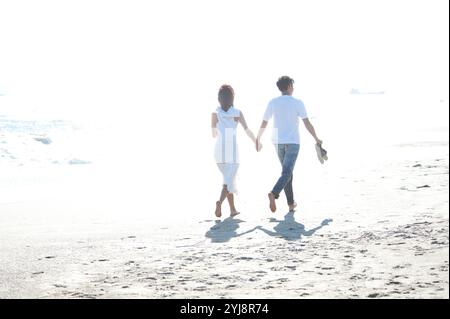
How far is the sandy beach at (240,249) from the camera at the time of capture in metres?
4.86

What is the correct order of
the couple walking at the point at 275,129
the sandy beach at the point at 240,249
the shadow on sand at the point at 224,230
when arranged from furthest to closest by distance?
the couple walking at the point at 275,129, the shadow on sand at the point at 224,230, the sandy beach at the point at 240,249

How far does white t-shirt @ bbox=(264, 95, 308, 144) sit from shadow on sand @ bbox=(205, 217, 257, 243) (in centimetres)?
123

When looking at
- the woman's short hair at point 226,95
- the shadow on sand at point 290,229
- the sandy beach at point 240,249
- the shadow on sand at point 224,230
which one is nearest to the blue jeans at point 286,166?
the sandy beach at point 240,249

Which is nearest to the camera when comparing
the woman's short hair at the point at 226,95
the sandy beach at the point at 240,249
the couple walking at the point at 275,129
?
the sandy beach at the point at 240,249

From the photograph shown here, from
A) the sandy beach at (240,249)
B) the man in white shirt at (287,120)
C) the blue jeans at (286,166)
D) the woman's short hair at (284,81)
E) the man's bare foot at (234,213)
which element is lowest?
the sandy beach at (240,249)

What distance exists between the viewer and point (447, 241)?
609 cm

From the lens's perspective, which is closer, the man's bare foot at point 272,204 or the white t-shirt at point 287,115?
the man's bare foot at point 272,204

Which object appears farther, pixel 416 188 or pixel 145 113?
pixel 145 113

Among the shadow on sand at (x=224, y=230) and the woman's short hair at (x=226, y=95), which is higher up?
the woman's short hair at (x=226, y=95)

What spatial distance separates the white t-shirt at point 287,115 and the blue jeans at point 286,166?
0.27 ft

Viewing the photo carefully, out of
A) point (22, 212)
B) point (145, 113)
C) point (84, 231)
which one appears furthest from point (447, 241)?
point (145, 113)

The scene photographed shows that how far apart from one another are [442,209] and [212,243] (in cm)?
300

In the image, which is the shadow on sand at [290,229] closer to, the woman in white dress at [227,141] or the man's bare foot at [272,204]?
the man's bare foot at [272,204]
